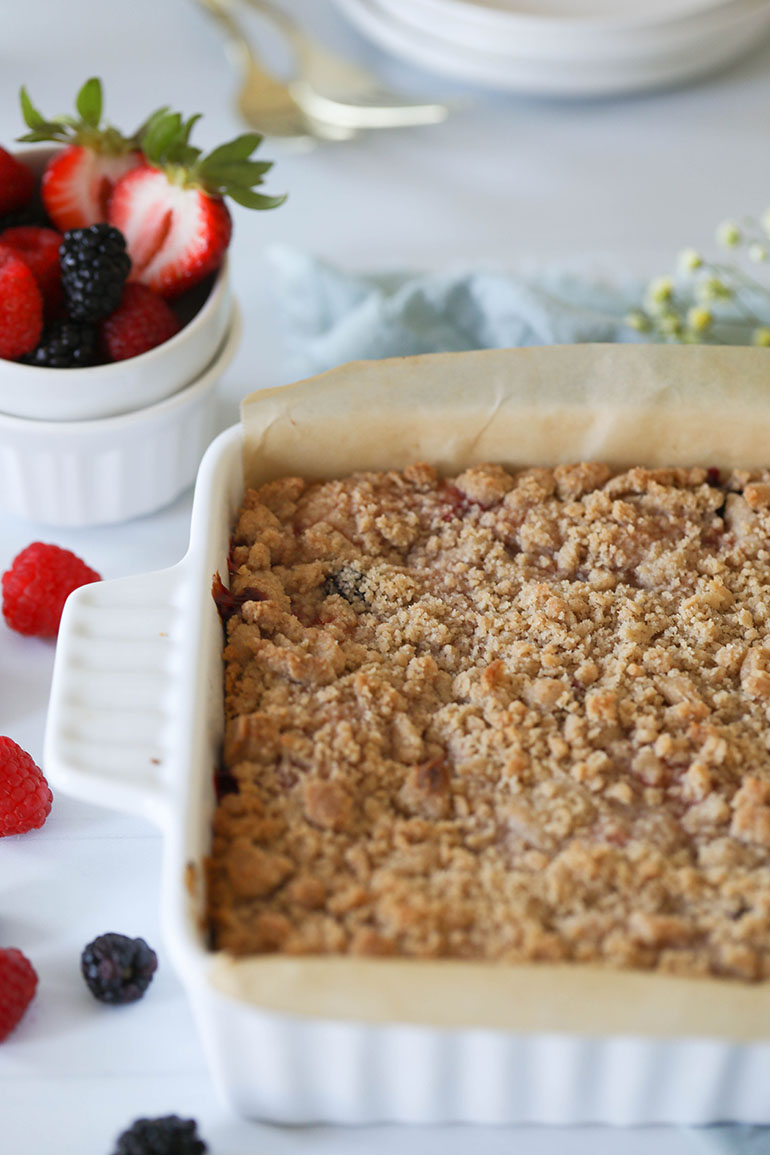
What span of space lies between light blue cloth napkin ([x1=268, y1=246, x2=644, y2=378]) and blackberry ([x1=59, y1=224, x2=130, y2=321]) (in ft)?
1.21

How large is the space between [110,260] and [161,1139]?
92cm

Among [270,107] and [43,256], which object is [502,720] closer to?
[43,256]

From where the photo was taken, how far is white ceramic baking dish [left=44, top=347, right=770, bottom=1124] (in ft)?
2.82

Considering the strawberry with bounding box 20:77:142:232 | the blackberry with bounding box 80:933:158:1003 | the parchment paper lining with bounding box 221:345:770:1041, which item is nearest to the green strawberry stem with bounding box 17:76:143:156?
the strawberry with bounding box 20:77:142:232

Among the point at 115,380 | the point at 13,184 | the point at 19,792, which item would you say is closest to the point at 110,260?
the point at 115,380

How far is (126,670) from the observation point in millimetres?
1079

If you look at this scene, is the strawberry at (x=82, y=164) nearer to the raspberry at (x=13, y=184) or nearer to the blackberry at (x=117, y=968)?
the raspberry at (x=13, y=184)

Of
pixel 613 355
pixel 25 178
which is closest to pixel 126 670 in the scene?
pixel 613 355

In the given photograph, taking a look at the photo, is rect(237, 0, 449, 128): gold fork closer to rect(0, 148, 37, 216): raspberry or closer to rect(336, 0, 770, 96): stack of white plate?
rect(336, 0, 770, 96): stack of white plate

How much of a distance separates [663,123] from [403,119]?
0.47m

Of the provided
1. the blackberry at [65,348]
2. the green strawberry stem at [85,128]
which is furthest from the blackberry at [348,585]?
the green strawberry stem at [85,128]

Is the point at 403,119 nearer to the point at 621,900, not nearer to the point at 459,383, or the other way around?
the point at 459,383

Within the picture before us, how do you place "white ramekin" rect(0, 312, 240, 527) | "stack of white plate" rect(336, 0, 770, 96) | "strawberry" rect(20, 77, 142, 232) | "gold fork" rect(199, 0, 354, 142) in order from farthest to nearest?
1. "gold fork" rect(199, 0, 354, 142)
2. "stack of white plate" rect(336, 0, 770, 96)
3. "strawberry" rect(20, 77, 142, 232)
4. "white ramekin" rect(0, 312, 240, 527)

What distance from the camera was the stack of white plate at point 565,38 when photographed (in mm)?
1874
